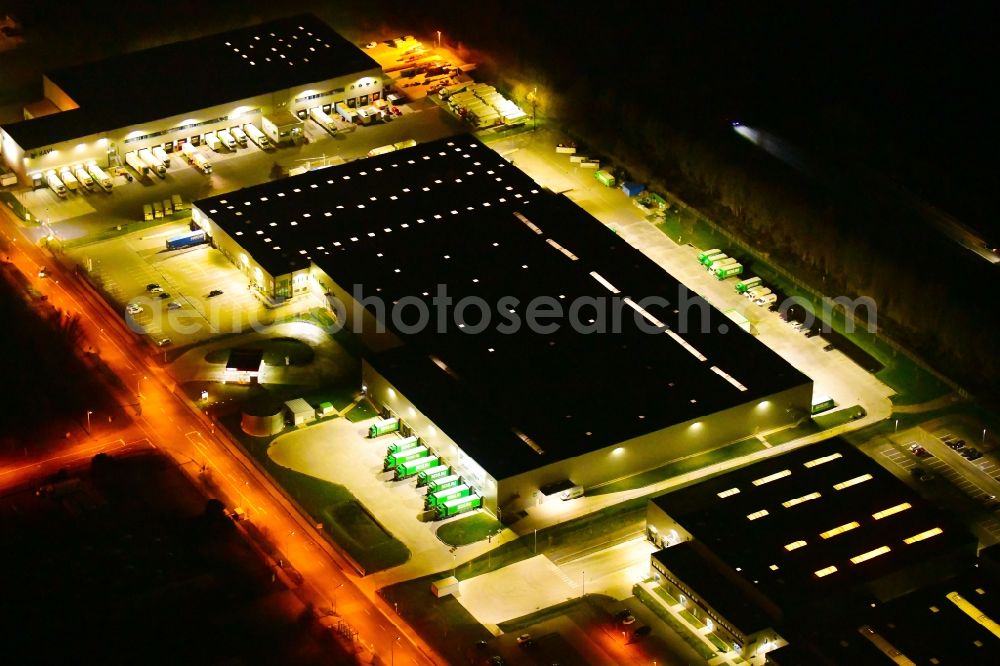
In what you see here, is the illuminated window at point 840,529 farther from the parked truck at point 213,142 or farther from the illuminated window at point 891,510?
the parked truck at point 213,142

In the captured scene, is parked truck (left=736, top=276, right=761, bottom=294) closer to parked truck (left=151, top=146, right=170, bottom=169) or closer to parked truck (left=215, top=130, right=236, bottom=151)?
parked truck (left=215, top=130, right=236, bottom=151)

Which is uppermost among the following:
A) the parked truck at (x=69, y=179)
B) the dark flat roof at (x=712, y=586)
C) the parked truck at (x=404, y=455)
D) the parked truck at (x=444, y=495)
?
the parked truck at (x=69, y=179)

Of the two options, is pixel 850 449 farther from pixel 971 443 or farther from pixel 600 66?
pixel 600 66

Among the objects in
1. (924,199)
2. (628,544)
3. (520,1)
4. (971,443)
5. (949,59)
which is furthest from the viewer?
(520,1)

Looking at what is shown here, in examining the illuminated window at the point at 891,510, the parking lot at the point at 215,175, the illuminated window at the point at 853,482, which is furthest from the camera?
the parking lot at the point at 215,175

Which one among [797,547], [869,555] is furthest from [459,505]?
[869,555]

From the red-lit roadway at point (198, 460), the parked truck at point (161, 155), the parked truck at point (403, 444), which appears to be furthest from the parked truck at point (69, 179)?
the parked truck at point (403, 444)

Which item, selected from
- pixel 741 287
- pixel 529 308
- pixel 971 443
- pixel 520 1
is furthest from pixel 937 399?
pixel 520 1

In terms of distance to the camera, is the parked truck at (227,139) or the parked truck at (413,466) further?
the parked truck at (227,139)
